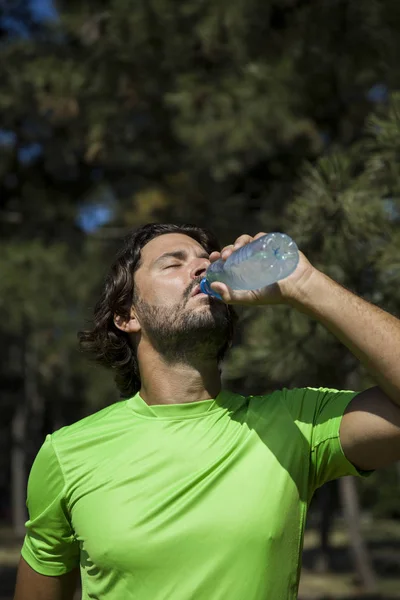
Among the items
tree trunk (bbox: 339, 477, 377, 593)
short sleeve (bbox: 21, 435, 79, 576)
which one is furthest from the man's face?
tree trunk (bbox: 339, 477, 377, 593)

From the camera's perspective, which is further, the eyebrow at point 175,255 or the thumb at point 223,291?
the eyebrow at point 175,255

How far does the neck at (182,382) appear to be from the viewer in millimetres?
2686

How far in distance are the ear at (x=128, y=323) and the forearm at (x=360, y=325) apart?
0.68 meters

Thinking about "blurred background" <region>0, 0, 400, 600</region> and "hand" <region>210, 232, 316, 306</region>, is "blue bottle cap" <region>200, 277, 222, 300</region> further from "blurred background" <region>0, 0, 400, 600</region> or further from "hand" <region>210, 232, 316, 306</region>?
"blurred background" <region>0, 0, 400, 600</region>

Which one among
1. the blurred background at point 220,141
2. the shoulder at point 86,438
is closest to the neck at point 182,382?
the shoulder at point 86,438

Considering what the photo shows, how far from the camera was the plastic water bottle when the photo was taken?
2408 millimetres

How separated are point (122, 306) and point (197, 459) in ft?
2.27

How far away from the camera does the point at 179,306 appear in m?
2.67

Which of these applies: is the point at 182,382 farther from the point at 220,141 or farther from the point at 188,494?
the point at 220,141

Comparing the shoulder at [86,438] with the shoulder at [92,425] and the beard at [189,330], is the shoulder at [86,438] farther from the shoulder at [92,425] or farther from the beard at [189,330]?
the beard at [189,330]

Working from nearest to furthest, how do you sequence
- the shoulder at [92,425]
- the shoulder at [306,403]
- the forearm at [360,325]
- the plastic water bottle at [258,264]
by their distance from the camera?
1. the forearm at [360,325]
2. the plastic water bottle at [258,264]
3. the shoulder at [306,403]
4. the shoulder at [92,425]

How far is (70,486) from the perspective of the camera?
101 inches

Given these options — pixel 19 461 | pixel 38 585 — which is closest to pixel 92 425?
pixel 38 585

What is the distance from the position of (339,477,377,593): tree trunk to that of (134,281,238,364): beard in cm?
940
